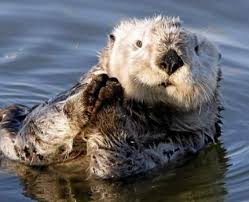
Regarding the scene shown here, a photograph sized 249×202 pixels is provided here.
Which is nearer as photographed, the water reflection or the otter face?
the otter face

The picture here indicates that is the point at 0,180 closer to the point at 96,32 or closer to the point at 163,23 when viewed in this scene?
the point at 163,23

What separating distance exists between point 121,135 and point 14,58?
2.94 metres

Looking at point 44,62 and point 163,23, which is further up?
point 163,23

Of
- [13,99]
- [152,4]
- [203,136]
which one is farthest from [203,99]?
[152,4]

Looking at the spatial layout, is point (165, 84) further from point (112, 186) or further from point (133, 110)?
point (112, 186)

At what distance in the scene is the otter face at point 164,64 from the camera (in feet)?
19.4

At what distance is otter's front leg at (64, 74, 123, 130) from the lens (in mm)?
5969

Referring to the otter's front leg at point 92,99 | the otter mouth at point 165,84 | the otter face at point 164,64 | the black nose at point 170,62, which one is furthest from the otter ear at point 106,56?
the black nose at point 170,62

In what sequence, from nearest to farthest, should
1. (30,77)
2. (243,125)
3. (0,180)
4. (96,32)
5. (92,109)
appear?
(92,109) → (0,180) → (243,125) → (30,77) → (96,32)

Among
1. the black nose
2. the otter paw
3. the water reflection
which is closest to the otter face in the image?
the black nose

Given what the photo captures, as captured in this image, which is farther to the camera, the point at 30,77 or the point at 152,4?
the point at 152,4

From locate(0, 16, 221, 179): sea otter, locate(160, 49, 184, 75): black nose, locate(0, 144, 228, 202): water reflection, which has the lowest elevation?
locate(0, 144, 228, 202): water reflection

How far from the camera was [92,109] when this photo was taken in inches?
237

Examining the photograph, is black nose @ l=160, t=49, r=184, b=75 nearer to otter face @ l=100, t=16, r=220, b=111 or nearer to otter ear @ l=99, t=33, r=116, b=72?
otter face @ l=100, t=16, r=220, b=111
